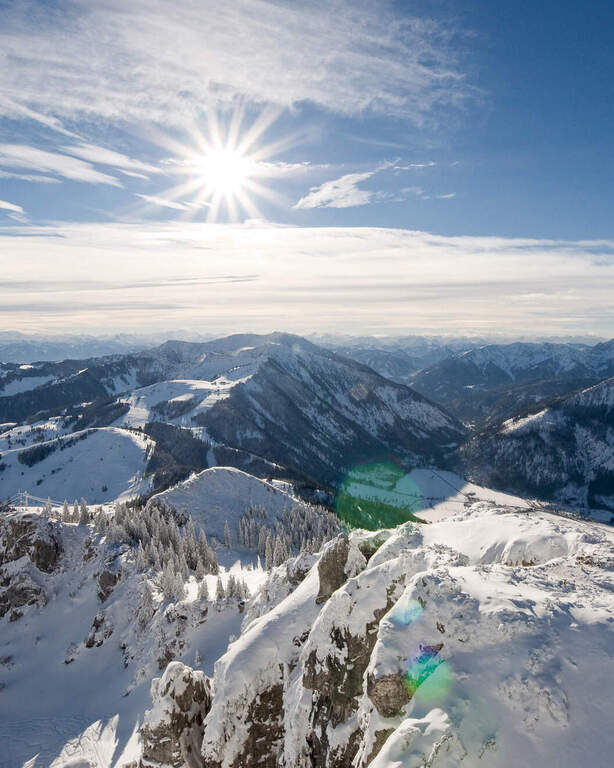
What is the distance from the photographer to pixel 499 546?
3862 centimetres

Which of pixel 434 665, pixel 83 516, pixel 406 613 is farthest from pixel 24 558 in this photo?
pixel 434 665

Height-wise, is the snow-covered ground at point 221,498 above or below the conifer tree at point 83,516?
below

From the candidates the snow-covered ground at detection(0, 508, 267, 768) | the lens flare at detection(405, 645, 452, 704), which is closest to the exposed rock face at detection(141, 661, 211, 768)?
the snow-covered ground at detection(0, 508, 267, 768)

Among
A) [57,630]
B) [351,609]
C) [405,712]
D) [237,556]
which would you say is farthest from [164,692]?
[237,556]

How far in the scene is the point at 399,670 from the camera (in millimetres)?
23172

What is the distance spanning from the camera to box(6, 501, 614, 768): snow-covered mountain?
19906 mm

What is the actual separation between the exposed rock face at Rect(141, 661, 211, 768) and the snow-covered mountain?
0.12m

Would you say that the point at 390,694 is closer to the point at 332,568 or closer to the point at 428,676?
the point at 428,676

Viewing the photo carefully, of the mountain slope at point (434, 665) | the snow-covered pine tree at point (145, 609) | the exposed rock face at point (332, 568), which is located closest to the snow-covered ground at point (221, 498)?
the snow-covered pine tree at point (145, 609)

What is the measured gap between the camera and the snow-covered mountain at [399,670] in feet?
65.3

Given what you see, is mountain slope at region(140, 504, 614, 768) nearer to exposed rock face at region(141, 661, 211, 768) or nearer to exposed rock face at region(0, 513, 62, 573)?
exposed rock face at region(141, 661, 211, 768)

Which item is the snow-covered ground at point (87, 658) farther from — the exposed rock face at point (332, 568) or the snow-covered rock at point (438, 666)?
the exposed rock face at point (332, 568)

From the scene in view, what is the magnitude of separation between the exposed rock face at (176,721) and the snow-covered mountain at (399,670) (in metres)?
0.12

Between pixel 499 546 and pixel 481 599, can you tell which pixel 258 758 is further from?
pixel 499 546
